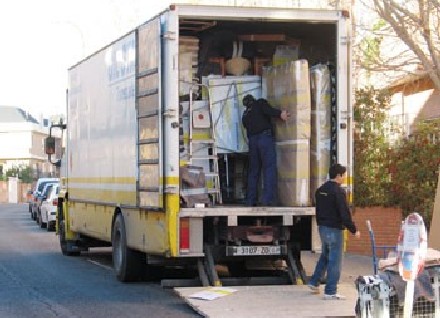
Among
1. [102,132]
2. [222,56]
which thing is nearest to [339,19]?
[222,56]

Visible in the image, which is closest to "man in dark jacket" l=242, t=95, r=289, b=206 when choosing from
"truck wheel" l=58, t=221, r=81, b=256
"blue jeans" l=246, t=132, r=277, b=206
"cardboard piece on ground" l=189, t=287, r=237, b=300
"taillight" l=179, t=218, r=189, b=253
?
"blue jeans" l=246, t=132, r=277, b=206

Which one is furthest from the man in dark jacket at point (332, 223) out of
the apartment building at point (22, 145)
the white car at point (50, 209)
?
the apartment building at point (22, 145)

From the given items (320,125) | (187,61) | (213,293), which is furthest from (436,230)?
(187,61)

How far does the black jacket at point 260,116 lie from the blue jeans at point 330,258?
2.04 metres

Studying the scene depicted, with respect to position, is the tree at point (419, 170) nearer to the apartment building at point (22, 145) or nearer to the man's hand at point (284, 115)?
the man's hand at point (284, 115)

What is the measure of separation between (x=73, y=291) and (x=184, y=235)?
6.66 feet

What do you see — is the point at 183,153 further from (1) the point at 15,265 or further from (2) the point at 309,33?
(1) the point at 15,265

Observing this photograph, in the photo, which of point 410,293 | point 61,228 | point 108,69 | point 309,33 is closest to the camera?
point 410,293

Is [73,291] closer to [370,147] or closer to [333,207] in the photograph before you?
[333,207]

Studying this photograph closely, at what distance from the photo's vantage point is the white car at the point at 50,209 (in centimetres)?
3102

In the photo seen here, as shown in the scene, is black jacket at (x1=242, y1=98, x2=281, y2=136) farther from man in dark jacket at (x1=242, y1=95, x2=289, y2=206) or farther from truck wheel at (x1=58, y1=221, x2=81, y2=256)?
truck wheel at (x1=58, y1=221, x2=81, y2=256)

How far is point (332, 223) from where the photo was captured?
40.1 feet

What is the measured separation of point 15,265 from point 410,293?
34.9 feet

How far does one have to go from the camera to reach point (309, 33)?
1450 centimetres
